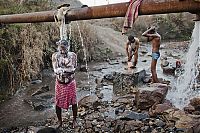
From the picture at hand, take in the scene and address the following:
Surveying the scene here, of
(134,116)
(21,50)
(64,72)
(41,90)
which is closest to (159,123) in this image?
(134,116)

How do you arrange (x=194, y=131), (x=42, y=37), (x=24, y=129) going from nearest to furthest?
(x=194, y=131) < (x=24, y=129) < (x=42, y=37)

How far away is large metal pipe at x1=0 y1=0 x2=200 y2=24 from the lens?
3609mm

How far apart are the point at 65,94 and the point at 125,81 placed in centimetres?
406

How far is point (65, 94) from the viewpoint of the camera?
5.73 m

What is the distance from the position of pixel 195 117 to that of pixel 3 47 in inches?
207

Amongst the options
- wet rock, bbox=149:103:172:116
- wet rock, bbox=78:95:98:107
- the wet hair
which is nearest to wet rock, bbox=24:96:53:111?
wet rock, bbox=78:95:98:107

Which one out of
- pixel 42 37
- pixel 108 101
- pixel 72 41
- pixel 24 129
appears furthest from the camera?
pixel 72 41

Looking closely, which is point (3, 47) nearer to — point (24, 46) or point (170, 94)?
point (24, 46)

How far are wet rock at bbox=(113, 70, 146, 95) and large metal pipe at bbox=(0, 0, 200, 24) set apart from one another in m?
4.43

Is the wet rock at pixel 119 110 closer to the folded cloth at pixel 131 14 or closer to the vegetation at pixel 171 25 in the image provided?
the folded cloth at pixel 131 14

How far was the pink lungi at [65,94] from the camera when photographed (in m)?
5.71

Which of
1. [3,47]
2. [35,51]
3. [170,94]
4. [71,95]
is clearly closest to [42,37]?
[35,51]

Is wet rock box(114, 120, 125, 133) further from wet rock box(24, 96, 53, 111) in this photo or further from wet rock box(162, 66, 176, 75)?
wet rock box(162, 66, 176, 75)

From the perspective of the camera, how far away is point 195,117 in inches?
241
